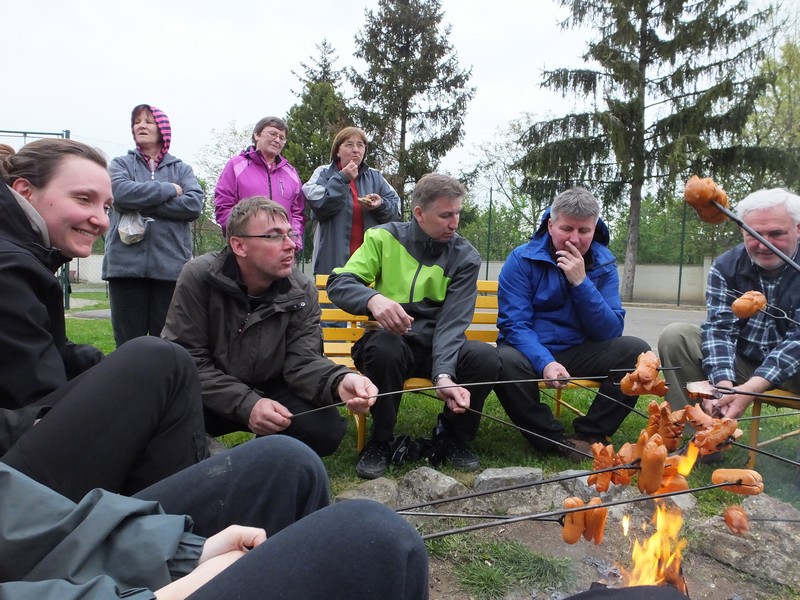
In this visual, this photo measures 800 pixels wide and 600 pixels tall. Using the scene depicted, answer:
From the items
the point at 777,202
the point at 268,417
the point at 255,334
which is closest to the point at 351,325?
the point at 255,334

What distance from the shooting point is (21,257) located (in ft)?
5.08

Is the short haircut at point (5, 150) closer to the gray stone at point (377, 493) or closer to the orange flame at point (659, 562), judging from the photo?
the gray stone at point (377, 493)

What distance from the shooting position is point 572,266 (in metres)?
3.32

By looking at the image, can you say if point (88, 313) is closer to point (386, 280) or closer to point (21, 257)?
point (386, 280)

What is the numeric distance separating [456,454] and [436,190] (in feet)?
4.79

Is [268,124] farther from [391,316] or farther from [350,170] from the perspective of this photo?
[391,316]

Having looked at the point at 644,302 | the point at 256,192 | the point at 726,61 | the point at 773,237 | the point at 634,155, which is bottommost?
the point at 644,302

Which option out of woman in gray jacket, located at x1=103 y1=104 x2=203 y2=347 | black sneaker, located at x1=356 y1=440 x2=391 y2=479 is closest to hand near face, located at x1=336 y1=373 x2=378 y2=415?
black sneaker, located at x1=356 y1=440 x2=391 y2=479

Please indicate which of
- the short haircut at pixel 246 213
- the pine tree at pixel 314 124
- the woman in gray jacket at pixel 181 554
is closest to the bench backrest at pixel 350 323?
the short haircut at pixel 246 213

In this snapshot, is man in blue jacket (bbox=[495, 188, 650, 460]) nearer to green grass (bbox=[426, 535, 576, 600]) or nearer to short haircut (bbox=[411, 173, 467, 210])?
short haircut (bbox=[411, 173, 467, 210])

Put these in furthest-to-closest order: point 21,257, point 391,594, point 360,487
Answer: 1. point 360,487
2. point 21,257
3. point 391,594

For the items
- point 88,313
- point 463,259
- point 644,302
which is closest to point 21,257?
point 463,259

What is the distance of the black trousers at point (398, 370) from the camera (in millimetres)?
3076

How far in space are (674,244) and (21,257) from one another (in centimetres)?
1920
